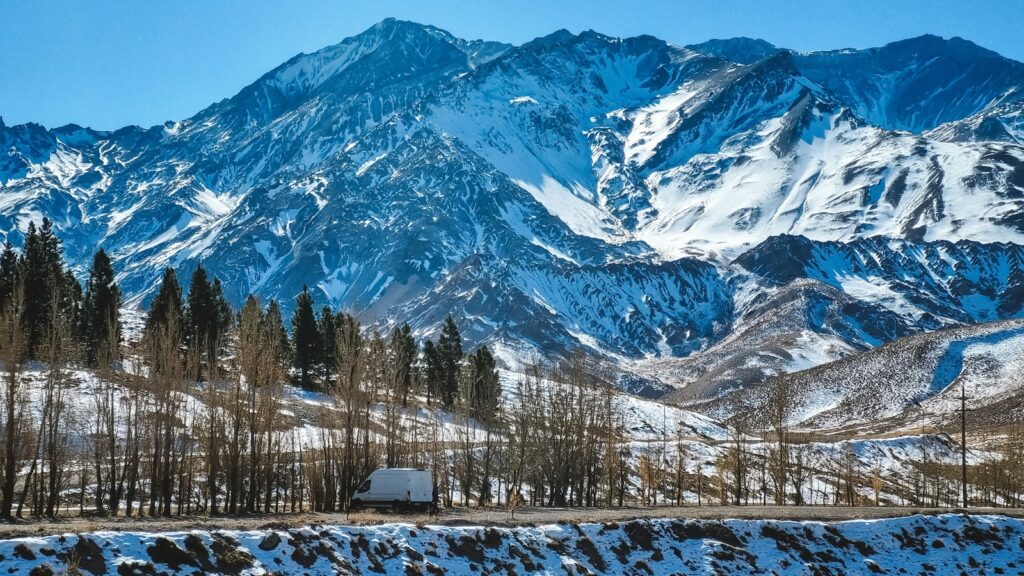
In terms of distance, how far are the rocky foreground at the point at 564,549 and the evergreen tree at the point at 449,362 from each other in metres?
58.8

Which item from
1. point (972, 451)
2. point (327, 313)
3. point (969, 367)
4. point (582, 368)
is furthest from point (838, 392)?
point (582, 368)

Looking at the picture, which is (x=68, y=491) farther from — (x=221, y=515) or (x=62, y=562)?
(x=62, y=562)

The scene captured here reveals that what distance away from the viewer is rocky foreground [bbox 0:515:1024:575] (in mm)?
23734

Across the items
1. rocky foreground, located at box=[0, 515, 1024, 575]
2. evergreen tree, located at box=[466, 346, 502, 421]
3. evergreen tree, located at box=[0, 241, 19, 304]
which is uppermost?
evergreen tree, located at box=[0, 241, 19, 304]

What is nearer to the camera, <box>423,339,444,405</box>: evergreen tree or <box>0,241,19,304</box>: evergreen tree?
<box>0,241,19,304</box>: evergreen tree

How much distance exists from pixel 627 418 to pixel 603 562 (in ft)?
309

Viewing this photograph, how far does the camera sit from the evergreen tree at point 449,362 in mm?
95938

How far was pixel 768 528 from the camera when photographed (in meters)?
37.3

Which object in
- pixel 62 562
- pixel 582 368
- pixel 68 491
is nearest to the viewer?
pixel 62 562

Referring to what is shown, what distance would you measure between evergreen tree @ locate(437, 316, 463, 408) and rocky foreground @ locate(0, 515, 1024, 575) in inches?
2316

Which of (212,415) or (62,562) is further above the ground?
(212,415)

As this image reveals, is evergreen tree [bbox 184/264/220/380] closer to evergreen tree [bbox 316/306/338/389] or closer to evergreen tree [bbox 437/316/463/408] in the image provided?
evergreen tree [bbox 316/306/338/389]

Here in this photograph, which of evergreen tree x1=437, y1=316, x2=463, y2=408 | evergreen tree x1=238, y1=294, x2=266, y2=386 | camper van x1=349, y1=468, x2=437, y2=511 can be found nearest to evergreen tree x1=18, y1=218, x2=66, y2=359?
evergreen tree x1=238, y1=294, x2=266, y2=386

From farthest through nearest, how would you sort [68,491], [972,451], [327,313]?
[972,451] → [327,313] → [68,491]
